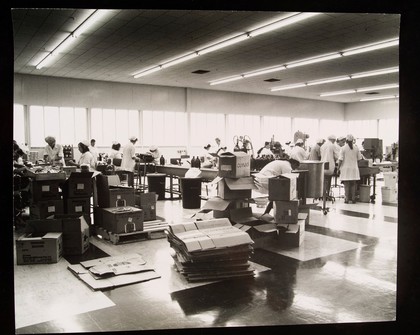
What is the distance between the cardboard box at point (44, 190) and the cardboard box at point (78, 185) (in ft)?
0.93

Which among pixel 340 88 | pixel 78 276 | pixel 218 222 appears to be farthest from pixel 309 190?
pixel 340 88

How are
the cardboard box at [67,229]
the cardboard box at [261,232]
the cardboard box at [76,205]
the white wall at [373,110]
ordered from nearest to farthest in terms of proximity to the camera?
1. the cardboard box at [67,229]
2. the cardboard box at [261,232]
3. the cardboard box at [76,205]
4. the white wall at [373,110]

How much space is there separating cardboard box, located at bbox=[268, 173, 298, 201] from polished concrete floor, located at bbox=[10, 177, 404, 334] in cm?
66

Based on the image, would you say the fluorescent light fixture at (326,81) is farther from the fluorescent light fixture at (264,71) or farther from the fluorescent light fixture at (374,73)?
the fluorescent light fixture at (264,71)

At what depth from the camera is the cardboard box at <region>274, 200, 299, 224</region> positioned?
4746mm

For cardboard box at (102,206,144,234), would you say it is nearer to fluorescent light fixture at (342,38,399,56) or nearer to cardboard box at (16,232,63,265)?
cardboard box at (16,232,63,265)

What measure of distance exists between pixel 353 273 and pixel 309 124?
57.0 ft

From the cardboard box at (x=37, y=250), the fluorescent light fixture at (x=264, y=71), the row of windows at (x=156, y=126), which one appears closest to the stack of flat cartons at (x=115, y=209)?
the cardboard box at (x=37, y=250)

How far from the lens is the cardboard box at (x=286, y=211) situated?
15.6 feet

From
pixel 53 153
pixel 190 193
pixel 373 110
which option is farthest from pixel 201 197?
pixel 373 110

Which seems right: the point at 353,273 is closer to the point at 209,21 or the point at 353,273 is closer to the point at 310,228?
the point at 310,228

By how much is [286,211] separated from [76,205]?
2.83 meters

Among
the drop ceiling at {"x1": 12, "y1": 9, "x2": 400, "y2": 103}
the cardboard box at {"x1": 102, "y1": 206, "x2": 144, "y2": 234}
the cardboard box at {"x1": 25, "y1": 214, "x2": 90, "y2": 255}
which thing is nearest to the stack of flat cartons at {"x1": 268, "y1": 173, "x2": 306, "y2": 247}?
the cardboard box at {"x1": 102, "y1": 206, "x2": 144, "y2": 234}

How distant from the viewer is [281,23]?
7035mm
